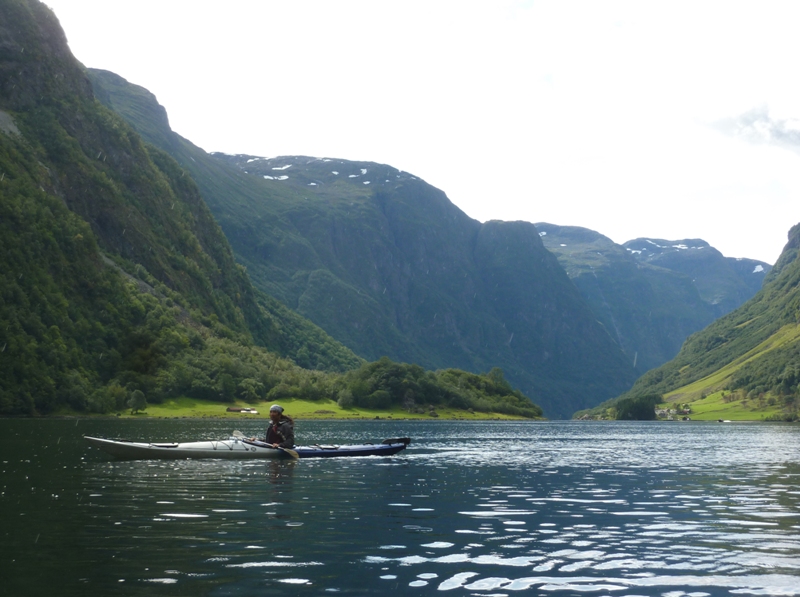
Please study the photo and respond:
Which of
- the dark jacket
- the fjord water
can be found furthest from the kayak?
the fjord water

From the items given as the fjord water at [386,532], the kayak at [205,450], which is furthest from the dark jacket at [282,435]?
the fjord water at [386,532]

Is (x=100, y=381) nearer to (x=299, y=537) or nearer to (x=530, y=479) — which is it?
(x=530, y=479)

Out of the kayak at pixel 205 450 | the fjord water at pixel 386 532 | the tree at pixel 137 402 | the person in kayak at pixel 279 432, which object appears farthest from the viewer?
the tree at pixel 137 402

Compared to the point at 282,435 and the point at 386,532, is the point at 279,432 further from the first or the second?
the point at 386,532

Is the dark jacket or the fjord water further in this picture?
the dark jacket

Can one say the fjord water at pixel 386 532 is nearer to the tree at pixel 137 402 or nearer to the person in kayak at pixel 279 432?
the person in kayak at pixel 279 432

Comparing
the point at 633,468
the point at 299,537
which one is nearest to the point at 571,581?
the point at 299,537

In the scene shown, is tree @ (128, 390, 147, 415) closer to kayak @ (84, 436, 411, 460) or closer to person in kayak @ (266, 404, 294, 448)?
kayak @ (84, 436, 411, 460)

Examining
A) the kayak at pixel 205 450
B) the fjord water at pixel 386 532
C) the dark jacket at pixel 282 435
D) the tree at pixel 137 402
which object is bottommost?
the fjord water at pixel 386 532

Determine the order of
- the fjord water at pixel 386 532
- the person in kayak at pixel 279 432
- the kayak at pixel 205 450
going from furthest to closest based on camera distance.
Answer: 1. the person in kayak at pixel 279 432
2. the kayak at pixel 205 450
3. the fjord water at pixel 386 532

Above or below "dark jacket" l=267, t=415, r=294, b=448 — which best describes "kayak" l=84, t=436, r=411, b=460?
below

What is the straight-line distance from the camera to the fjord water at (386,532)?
19.6 m

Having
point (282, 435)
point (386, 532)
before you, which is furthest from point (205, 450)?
point (386, 532)

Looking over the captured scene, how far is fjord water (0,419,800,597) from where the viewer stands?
64.4 feet
